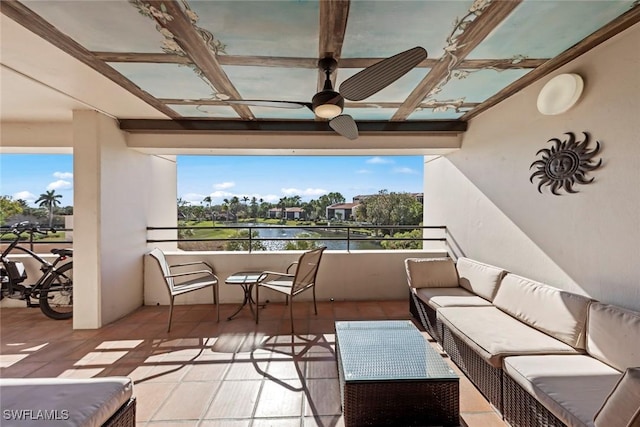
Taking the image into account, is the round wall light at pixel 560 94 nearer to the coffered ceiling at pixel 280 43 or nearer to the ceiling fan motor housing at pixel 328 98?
the coffered ceiling at pixel 280 43

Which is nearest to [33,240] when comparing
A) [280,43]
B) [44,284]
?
[44,284]

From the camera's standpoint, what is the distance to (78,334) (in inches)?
121

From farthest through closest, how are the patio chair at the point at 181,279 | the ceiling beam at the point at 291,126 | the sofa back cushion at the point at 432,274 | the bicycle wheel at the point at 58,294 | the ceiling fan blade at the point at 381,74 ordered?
the ceiling beam at the point at 291,126
the bicycle wheel at the point at 58,294
the sofa back cushion at the point at 432,274
the patio chair at the point at 181,279
the ceiling fan blade at the point at 381,74

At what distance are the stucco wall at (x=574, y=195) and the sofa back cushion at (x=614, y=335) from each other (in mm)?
225

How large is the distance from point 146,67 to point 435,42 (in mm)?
2176

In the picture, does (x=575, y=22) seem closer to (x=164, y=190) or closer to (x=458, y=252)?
(x=458, y=252)

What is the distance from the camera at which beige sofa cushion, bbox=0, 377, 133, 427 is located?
122cm

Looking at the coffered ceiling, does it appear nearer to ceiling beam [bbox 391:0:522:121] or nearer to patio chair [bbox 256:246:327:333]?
ceiling beam [bbox 391:0:522:121]

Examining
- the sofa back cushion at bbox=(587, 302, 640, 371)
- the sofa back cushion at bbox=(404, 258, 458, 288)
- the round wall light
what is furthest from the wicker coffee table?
the round wall light

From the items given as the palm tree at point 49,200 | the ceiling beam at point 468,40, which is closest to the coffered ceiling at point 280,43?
the ceiling beam at point 468,40

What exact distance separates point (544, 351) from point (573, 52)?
7.01 ft

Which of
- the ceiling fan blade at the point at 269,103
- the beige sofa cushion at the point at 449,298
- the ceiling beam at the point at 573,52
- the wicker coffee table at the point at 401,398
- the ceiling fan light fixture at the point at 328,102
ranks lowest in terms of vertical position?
the wicker coffee table at the point at 401,398

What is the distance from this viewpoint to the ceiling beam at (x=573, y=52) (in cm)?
172

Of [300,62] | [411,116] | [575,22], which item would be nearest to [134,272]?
[300,62]
